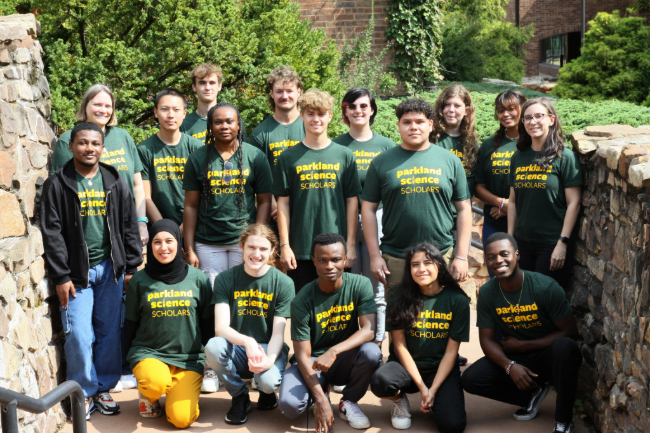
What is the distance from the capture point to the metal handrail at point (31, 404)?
7.37 ft

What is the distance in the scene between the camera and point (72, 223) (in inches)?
157

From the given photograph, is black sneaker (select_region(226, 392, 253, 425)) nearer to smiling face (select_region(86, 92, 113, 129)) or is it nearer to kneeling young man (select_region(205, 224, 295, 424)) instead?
kneeling young man (select_region(205, 224, 295, 424))

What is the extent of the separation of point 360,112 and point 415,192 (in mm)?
787

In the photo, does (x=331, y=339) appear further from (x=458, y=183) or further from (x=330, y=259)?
(x=458, y=183)

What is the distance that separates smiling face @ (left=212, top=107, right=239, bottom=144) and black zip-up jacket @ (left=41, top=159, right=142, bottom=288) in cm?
71

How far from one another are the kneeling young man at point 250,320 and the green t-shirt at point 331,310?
0.59ft

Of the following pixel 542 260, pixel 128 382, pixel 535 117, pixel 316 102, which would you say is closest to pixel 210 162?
pixel 316 102

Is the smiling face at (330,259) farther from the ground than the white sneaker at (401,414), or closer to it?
farther from the ground

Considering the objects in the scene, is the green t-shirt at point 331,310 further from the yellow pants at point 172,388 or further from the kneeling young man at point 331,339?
the yellow pants at point 172,388

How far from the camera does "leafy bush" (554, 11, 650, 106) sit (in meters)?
12.4

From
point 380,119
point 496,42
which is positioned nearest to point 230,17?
point 380,119

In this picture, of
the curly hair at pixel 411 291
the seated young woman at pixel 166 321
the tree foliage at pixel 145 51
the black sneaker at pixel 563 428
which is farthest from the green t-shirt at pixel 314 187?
the tree foliage at pixel 145 51

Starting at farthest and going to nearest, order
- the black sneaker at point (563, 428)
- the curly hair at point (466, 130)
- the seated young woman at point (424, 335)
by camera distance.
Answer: the curly hair at point (466, 130) < the seated young woman at point (424, 335) < the black sneaker at point (563, 428)

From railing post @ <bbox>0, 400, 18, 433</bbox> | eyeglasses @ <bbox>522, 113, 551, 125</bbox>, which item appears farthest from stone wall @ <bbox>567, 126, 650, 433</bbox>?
railing post @ <bbox>0, 400, 18, 433</bbox>
